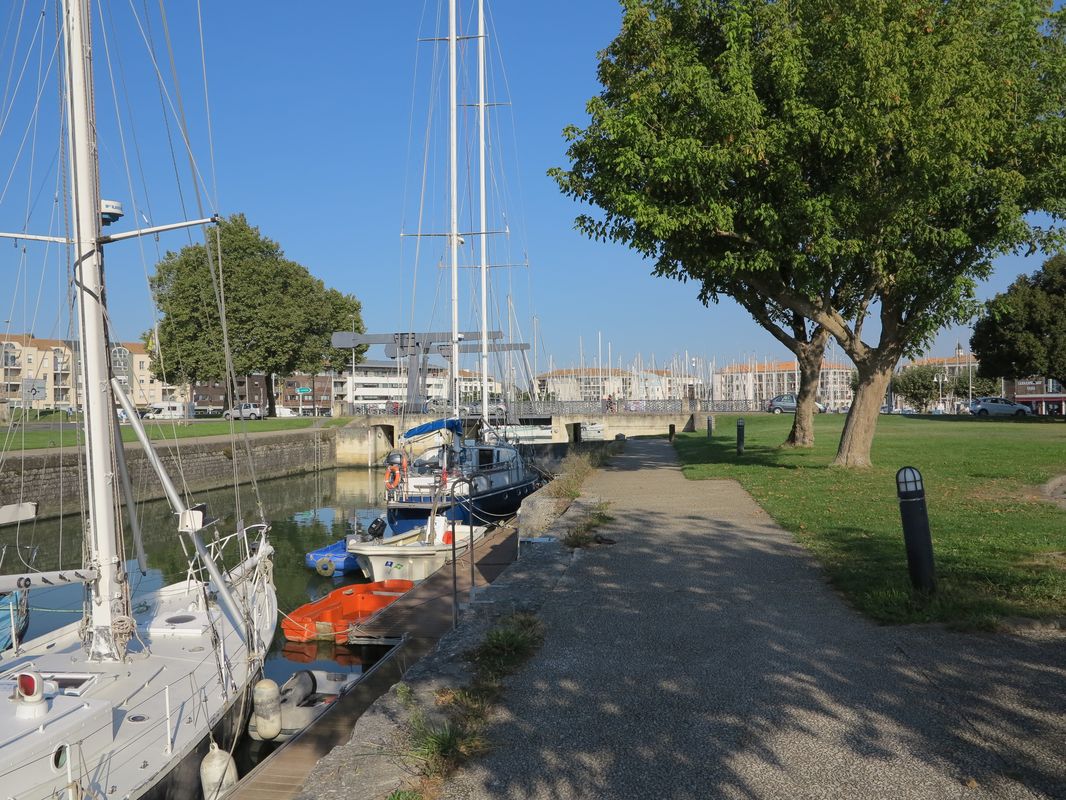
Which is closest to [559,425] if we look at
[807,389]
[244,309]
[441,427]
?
[244,309]

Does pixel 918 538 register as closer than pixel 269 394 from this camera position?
Yes

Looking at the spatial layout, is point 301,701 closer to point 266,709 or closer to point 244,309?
point 266,709

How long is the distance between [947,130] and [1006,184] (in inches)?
68.4

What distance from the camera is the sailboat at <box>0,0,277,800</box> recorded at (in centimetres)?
648

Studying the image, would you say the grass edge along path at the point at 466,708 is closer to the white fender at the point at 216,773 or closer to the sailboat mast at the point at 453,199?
the white fender at the point at 216,773

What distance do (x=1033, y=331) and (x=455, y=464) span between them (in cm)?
3750

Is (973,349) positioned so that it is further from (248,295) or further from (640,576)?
(640,576)

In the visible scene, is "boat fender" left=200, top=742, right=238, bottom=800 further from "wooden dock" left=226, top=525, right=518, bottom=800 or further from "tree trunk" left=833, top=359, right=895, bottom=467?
"tree trunk" left=833, top=359, right=895, bottom=467

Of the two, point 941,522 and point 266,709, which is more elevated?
point 941,522

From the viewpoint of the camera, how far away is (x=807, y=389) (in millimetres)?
26188

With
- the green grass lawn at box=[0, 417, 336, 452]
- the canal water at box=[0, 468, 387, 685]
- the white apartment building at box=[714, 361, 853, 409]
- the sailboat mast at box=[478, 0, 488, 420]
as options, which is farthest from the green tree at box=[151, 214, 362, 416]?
the white apartment building at box=[714, 361, 853, 409]

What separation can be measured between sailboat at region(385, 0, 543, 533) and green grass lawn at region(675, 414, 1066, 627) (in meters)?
4.72

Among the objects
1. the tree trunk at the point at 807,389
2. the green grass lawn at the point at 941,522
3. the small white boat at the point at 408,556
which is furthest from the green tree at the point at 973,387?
the small white boat at the point at 408,556

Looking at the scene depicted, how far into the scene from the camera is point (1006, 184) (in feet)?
48.4
